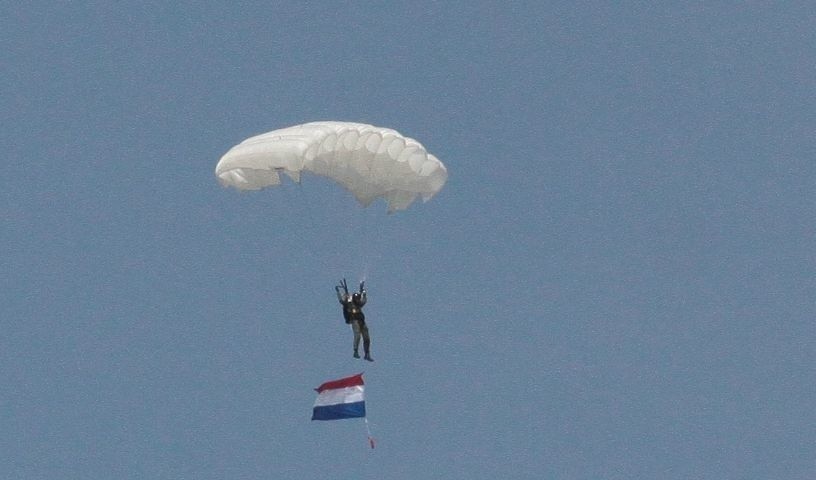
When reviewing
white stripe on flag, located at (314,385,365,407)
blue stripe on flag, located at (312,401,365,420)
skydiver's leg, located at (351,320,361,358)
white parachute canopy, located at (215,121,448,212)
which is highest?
white parachute canopy, located at (215,121,448,212)

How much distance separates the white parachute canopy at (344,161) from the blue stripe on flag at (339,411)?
3.90 meters

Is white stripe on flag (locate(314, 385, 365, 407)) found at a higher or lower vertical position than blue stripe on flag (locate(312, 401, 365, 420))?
higher

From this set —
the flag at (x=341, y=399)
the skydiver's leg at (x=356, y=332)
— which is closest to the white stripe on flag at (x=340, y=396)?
the flag at (x=341, y=399)

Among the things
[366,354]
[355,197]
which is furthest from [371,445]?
[355,197]

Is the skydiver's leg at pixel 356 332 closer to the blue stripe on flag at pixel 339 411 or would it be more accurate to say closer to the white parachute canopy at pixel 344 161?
the blue stripe on flag at pixel 339 411

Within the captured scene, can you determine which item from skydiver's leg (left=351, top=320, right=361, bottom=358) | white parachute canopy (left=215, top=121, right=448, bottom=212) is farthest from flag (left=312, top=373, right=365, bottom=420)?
white parachute canopy (left=215, top=121, right=448, bottom=212)

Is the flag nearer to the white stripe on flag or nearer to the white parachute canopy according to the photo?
the white stripe on flag

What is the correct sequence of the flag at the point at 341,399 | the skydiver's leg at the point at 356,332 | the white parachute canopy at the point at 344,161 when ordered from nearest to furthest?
1. the white parachute canopy at the point at 344,161
2. the skydiver's leg at the point at 356,332
3. the flag at the point at 341,399

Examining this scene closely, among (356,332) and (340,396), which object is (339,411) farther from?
(356,332)

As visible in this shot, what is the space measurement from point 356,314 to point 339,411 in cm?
237

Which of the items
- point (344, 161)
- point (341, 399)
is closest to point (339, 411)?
point (341, 399)

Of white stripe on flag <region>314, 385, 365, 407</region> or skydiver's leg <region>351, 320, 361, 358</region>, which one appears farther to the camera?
white stripe on flag <region>314, 385, 365, 407</region>

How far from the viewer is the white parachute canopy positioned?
39938 mm

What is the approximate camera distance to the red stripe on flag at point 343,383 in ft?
138
